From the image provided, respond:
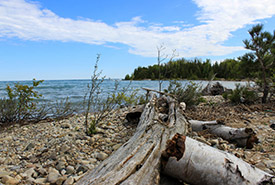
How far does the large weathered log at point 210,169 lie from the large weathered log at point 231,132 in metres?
1.64

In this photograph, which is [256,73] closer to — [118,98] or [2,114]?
[118,98]

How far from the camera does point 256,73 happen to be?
8.43 meters

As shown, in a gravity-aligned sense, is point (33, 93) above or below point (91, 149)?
above

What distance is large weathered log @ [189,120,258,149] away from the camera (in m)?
3.48

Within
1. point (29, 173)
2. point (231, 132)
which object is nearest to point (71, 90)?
point (29, 173)

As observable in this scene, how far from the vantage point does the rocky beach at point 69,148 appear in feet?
9.00

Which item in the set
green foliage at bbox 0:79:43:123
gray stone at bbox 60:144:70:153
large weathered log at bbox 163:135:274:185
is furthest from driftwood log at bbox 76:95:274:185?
green foliage at bbox 0:79:43:123

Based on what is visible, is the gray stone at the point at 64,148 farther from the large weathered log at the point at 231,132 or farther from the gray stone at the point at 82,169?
the large weathered log at the point at 231,132

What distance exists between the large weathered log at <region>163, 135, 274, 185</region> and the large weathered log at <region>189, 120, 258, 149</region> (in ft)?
5.38

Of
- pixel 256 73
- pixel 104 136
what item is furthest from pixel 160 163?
pixel 256 73

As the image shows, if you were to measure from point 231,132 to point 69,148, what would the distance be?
3250 millimetres

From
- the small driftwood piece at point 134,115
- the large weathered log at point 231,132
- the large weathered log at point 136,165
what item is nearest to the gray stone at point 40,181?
the large weathered log at point 136,165

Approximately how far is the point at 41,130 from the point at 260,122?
5.86m

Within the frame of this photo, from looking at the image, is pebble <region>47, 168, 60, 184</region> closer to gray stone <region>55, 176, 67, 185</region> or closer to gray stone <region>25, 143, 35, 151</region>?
gray stone <region>55, 176, 67, 185</region>
